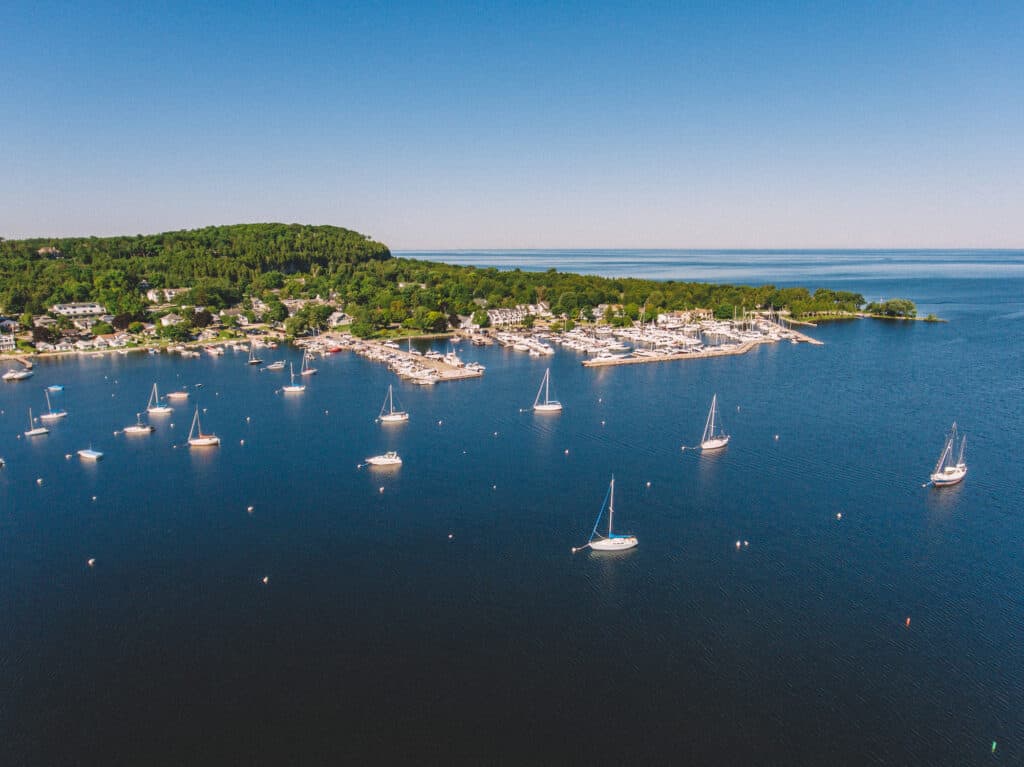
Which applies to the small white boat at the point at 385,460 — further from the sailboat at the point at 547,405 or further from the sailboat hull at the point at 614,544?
the sailboat hull at the point at 614,544

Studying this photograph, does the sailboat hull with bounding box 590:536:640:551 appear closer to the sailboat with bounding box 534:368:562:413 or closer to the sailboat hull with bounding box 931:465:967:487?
the sailboat hull with bounding box 931:465:967:487

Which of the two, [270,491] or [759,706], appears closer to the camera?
[759,706]

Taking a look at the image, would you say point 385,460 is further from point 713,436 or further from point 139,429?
point 713,436

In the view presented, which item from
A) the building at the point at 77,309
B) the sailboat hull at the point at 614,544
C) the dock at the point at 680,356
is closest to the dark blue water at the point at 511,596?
the sailboat hull at the point at 614,544

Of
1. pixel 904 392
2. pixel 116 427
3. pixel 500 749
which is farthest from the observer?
pixel 904 392

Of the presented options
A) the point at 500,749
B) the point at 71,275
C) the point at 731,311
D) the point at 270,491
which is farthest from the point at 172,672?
the point at 71,275

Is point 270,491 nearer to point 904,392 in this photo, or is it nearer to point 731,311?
point 904,392

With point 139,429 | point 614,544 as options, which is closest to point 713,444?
point 614,544
